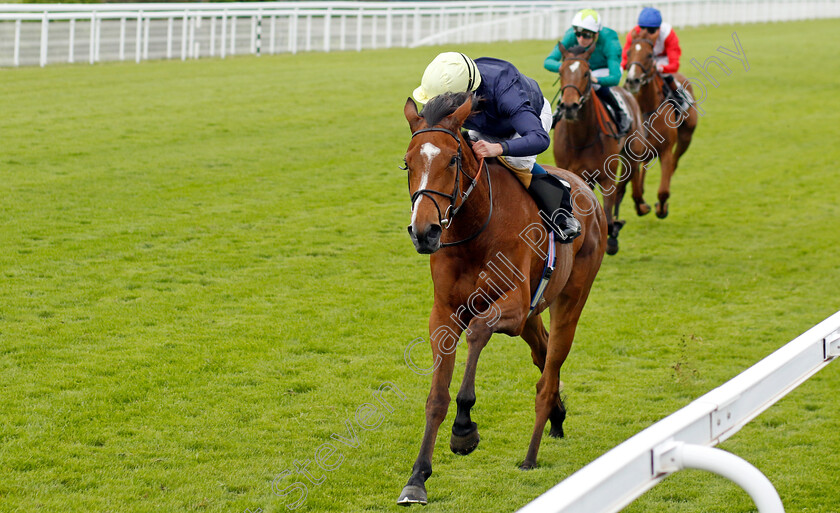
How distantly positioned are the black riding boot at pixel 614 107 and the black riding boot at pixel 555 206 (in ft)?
14.9

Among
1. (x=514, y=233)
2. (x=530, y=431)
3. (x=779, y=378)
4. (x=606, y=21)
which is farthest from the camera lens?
(x=606, y=21)

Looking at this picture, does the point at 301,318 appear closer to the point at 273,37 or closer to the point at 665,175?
the point at 665,175

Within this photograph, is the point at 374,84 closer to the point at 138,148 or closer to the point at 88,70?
the point at 88,70

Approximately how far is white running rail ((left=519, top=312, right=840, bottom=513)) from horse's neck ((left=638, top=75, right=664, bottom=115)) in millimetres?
7638

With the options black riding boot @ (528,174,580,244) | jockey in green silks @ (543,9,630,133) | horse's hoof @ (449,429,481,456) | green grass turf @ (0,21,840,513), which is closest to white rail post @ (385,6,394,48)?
green grass turf @ (0,21,840,513)

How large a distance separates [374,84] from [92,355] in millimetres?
15078

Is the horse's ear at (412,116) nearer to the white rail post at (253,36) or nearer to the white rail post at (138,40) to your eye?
the white rail post at (138,40)

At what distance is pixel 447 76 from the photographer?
13.7ft

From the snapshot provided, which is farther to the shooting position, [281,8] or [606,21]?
[606,21]

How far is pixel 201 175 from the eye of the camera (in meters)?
12.3

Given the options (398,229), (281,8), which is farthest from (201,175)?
(281,8)

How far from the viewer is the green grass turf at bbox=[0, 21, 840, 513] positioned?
4.62 meters

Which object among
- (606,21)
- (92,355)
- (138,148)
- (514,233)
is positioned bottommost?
(606,21)

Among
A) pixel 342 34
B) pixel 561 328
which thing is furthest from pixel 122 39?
pixel 561 328
